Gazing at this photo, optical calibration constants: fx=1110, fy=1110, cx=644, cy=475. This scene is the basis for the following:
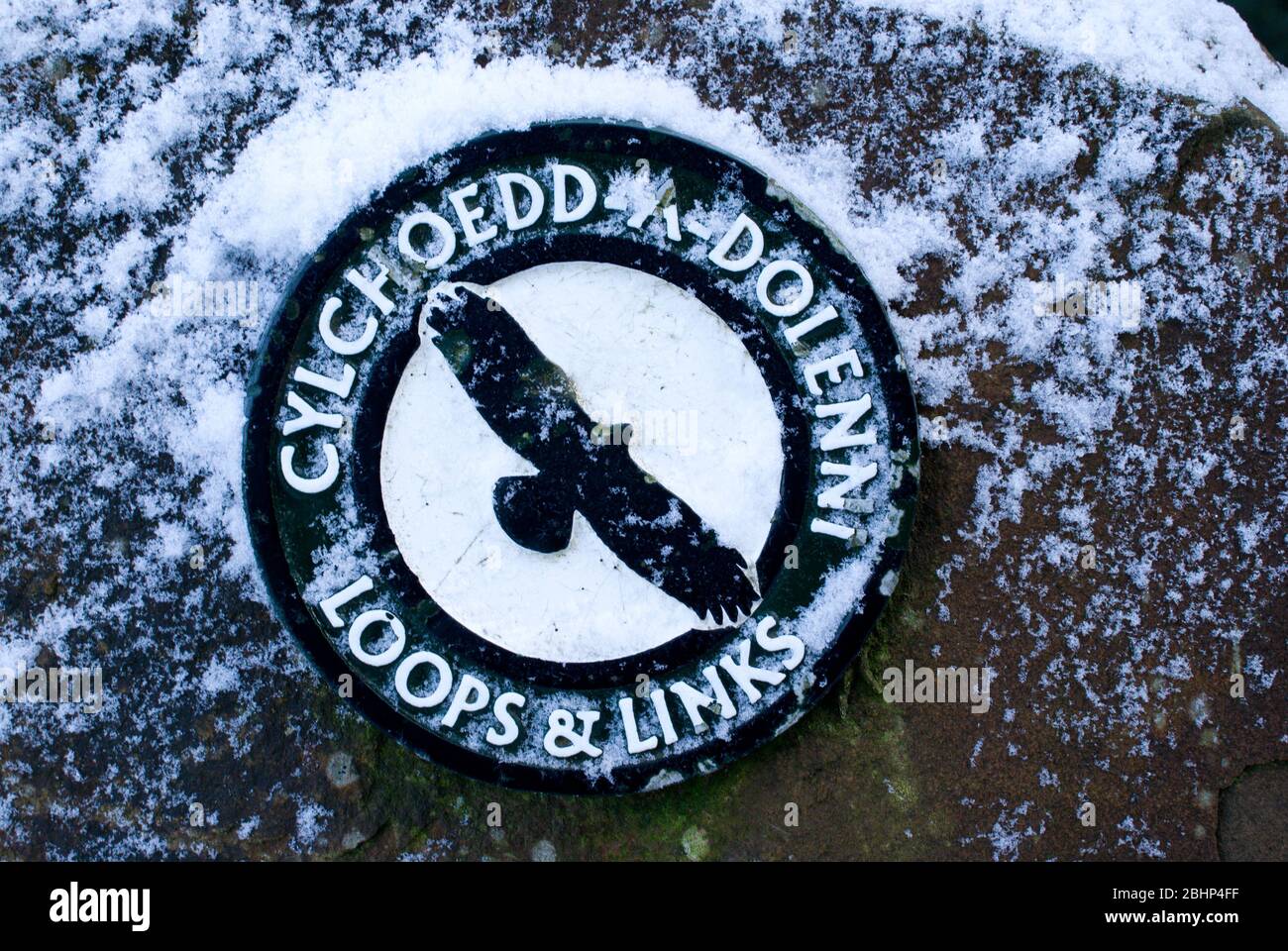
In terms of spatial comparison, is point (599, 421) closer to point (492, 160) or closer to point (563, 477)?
point (563, 477)

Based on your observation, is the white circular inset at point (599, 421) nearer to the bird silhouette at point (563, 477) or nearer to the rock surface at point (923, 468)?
the bird silhouette at point (563, 477)

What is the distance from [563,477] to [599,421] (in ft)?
0.55

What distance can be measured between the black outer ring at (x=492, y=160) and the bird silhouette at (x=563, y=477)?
0.26 metres

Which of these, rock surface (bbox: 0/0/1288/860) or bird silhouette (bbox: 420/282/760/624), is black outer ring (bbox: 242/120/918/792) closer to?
rock surface (bbox: 0/0/1288/860)

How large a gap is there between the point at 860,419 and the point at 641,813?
1174 mm

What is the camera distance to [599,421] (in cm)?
277

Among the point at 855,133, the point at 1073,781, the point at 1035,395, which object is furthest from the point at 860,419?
the point at 1073,781

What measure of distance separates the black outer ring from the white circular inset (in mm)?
286

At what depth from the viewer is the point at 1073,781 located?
2.88 meters

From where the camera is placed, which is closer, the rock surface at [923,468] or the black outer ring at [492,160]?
the black outer ring at [492,160]

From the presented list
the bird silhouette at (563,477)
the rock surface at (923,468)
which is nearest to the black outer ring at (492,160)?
the rock surface at (923,468)

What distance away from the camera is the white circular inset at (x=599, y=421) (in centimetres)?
278

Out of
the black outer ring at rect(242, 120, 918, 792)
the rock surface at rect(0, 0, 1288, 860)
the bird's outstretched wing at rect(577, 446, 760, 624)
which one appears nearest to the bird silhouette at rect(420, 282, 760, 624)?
the bird's outstretched wing at rect(577, 446, 760, 624)

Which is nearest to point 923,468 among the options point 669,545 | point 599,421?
point 669,545
